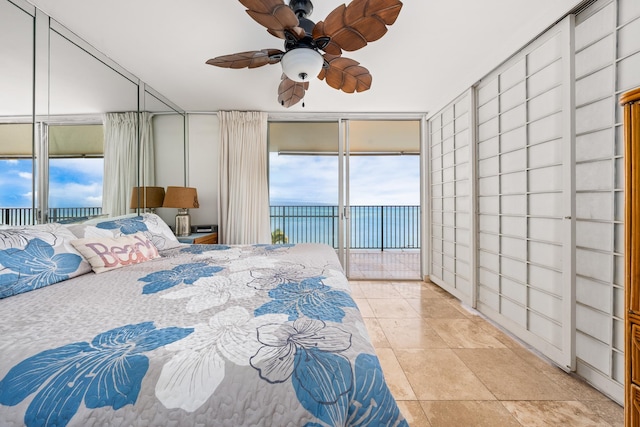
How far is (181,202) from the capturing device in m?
3.20

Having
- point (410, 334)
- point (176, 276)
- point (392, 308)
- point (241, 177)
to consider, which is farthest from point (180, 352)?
point (241, 177)

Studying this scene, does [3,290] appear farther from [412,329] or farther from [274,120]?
[274,120]

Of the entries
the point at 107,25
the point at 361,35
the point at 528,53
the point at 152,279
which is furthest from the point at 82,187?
the point at 528,53

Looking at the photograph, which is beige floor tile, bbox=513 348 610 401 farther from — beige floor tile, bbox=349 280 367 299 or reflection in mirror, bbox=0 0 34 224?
reflection in mirror, bbox=0 0 34 224

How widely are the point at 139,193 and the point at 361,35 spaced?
278 centimetres

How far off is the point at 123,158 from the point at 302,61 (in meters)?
2.18

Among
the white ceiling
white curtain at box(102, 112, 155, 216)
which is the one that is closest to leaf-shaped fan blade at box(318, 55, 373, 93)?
the white ceiling

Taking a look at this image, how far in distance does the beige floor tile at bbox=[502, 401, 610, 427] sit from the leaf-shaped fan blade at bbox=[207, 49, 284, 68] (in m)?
2.64

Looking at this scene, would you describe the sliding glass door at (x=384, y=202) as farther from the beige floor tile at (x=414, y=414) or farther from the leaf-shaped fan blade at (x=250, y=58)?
the beige floor tile at (x=414, y=414)

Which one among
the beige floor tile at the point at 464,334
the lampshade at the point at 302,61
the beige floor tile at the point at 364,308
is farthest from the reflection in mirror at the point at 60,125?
the beige floor tile at the point at 464,334

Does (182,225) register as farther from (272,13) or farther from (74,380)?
(74,380)

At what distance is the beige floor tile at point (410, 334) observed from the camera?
2.15m

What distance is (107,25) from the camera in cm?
209

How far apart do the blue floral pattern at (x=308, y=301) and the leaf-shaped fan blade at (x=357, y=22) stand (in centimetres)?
149
